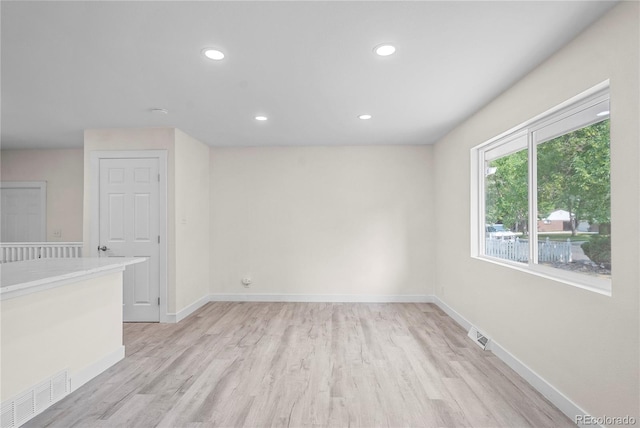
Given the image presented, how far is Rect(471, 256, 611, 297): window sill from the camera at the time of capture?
6.86 feet

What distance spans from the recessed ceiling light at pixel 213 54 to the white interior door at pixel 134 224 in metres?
2.44

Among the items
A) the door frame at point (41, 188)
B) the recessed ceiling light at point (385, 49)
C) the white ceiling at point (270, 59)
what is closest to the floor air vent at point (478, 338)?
the white ceiling at point (270, 59)

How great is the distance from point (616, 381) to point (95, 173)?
17.6 feet

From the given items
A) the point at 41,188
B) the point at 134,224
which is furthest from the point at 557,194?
the point at 41,188

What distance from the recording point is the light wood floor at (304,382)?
2.21 meters

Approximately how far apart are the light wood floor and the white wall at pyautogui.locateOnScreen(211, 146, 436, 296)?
1254mm

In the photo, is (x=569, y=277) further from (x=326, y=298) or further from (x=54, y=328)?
(x=54, y=328)

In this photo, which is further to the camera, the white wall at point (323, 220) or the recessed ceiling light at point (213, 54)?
the white wall at point (323, 220)

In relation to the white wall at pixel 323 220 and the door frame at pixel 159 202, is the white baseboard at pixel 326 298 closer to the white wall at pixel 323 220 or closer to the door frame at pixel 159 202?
the white wall at pixel 323 220

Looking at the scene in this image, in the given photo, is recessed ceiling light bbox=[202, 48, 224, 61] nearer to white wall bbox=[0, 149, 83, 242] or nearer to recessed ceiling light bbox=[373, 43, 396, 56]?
recessed ceiling light bbox=[373, 43, 396, 56]

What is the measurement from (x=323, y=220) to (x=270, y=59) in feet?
10.5

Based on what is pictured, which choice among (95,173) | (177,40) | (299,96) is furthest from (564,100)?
(95,173)

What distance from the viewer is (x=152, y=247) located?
4.40 m

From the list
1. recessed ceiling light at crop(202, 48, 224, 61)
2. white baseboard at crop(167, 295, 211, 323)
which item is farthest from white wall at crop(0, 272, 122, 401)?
recessed ceiling light at crop(202, 48, 224, 61)
